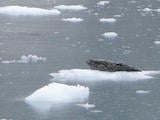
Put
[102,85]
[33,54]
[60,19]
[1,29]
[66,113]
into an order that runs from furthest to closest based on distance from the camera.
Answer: [60,19] < [1,29] < [33,54] < [102,85] < [66,113]

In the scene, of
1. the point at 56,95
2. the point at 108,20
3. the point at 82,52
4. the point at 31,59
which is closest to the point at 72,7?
the point at 108,20

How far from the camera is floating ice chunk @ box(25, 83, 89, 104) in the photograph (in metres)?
7.60

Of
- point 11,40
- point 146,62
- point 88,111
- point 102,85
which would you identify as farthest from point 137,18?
point 88,111

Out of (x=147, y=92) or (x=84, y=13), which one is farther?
(x=84, y=13)

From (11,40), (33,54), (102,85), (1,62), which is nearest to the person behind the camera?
(102,85)

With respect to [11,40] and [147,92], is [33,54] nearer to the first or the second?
[11,40]

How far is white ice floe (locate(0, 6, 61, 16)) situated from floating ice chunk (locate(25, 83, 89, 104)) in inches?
316

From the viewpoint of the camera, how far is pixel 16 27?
13.5 m

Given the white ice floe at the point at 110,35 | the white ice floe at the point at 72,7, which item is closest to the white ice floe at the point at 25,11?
the white ice floe at the point at 72,7

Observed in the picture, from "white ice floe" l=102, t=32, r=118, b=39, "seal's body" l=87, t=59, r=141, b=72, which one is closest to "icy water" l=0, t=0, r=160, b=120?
"white ice floe" l=102, t=32, r=118, b=39

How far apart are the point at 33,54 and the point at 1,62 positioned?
0.84m

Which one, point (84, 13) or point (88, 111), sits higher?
point (88, 111)

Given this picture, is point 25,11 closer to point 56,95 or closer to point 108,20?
point 108,20

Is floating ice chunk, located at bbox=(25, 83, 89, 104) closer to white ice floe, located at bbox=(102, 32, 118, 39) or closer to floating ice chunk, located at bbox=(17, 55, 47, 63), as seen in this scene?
floating ice chunk, located at bbox=(17, 55, 47, 63)
